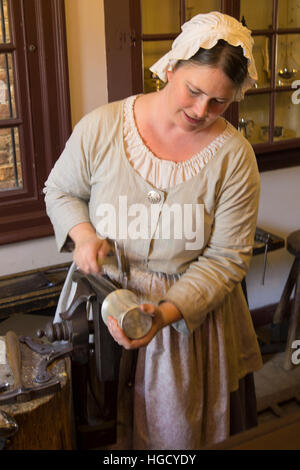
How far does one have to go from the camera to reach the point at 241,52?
1314 mm

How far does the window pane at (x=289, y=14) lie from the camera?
118 inches

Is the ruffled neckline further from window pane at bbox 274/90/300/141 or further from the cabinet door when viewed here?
window pane at bbox 274/90/300/141

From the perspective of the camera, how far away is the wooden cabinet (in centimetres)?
250

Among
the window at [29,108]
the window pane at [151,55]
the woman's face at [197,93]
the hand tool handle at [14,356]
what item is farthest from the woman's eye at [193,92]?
the window pane at [151,55]

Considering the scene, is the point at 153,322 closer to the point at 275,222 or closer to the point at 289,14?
the point at 275,222

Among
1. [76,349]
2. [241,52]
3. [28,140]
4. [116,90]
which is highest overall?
[241,52]

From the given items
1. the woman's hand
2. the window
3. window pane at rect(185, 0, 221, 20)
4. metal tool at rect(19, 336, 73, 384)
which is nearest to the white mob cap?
the woman's hand

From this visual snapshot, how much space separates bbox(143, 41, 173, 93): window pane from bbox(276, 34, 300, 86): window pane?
0.70m

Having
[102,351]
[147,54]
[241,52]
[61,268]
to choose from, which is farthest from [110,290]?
[147,54]

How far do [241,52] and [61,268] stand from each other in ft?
4.87

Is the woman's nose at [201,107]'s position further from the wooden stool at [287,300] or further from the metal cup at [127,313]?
the wooden stool at [287,300]

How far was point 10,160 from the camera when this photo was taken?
97.3 inches

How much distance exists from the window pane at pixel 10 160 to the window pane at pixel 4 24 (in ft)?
1.14
